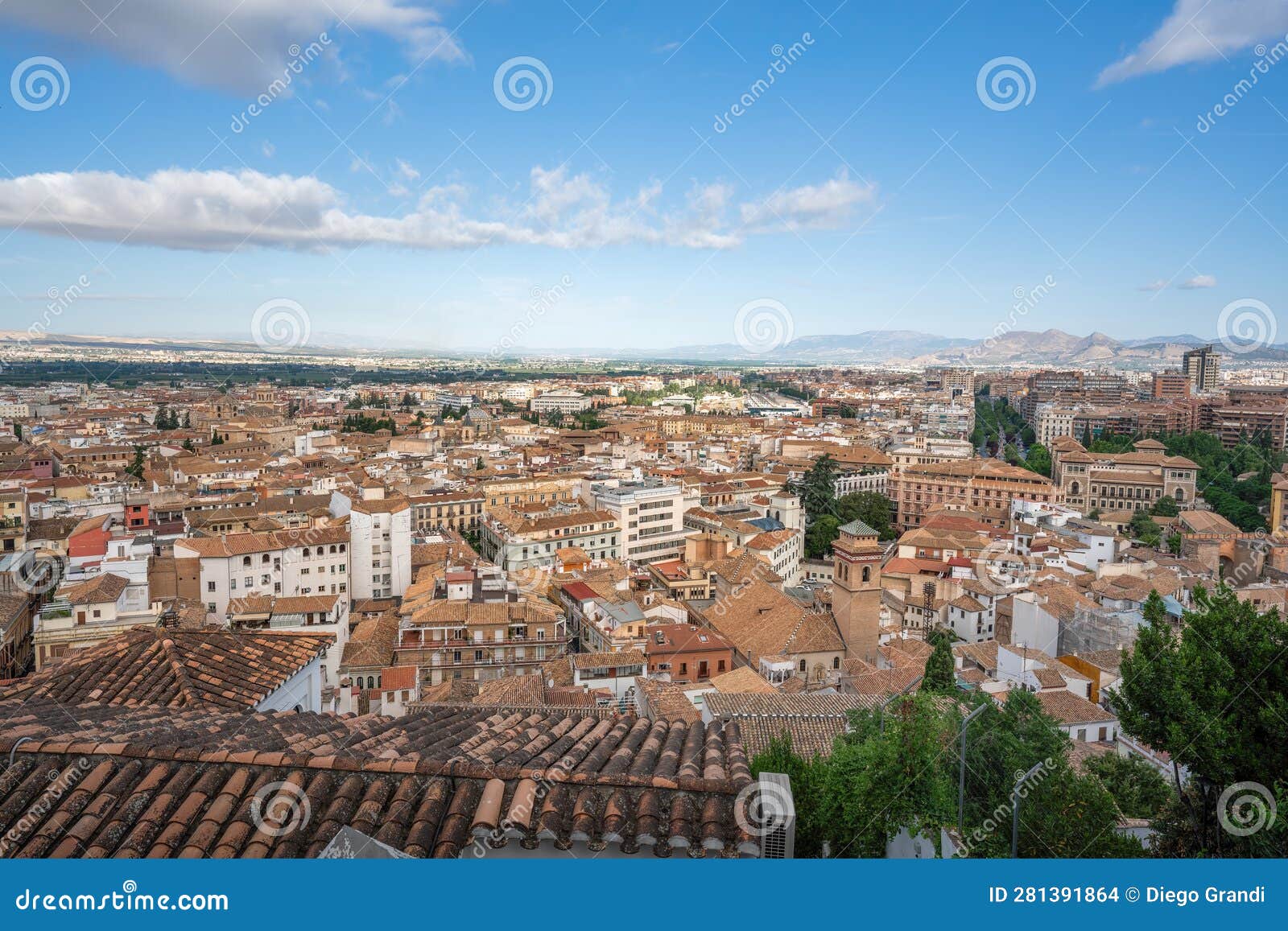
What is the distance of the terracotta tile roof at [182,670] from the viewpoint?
10.9ft

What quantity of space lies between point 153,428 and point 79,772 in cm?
3578

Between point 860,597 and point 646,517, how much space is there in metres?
7.29

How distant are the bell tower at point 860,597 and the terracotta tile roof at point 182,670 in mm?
8300

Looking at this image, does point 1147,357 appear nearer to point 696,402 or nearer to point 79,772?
point 696,402

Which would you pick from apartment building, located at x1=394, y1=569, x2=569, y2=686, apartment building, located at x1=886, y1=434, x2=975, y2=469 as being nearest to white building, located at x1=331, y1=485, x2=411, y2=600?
apartment building, located at x1=394, y1=569, x2=569, y2=686

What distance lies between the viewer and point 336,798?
187 centimetres

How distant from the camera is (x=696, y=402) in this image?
57594mm

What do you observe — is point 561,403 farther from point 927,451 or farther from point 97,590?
point 97,590

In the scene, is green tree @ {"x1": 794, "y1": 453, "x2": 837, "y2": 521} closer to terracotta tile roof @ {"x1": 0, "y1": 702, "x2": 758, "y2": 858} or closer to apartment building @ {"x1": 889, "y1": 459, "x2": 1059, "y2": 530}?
apartment building @ {"x1": 889, "y1": 459, "x2": 1059, "y2": 530}

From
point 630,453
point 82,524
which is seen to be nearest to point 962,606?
point 82,524

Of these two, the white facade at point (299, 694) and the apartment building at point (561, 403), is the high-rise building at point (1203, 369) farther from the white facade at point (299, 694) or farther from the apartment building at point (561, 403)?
the white facade at point (299, 694)

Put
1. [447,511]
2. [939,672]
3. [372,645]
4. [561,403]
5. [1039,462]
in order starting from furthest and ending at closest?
[561,403]
[1039,462]
[447,511]
[372,645]
[939,672]

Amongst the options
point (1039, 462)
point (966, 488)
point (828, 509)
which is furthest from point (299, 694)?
point (1039, 462)

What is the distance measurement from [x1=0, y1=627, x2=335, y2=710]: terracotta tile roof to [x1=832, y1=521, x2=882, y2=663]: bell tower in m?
8.30
